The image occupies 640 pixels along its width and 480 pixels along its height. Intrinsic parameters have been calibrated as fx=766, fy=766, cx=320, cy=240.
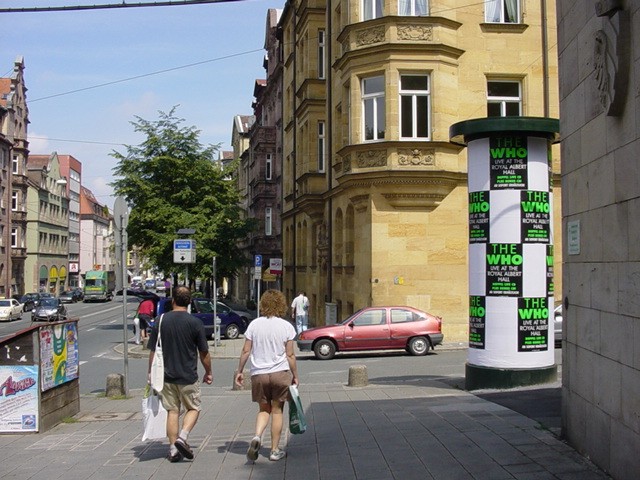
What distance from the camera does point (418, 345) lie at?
21266 mm

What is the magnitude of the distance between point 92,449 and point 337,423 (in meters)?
3.04

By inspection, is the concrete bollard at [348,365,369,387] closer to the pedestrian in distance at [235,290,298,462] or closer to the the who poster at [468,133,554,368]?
the the who poster at [468,133,554,368]

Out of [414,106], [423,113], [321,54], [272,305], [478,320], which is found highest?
[321,54]

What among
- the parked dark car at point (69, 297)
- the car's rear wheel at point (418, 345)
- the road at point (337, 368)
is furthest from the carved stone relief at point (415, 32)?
the parked dark car at point (69, 297)

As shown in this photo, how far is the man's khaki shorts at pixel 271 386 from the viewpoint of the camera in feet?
24.4

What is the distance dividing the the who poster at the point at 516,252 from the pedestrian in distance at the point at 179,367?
6.12 meters

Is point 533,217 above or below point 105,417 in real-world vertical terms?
above

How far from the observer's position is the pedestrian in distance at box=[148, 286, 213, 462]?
7.57 meters

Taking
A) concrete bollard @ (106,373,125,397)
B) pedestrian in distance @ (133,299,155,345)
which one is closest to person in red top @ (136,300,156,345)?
pedestrian in distance @ (133,299,155,345)

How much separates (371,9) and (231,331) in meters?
13.2

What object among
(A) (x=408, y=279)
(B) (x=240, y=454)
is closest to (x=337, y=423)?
(B) (x=240, y=454)

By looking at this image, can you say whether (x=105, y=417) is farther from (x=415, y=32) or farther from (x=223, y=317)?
(x=223, y=317)

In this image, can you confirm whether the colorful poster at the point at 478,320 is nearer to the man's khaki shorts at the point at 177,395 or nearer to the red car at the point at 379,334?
the man's khaki shorts at the point at 177,395

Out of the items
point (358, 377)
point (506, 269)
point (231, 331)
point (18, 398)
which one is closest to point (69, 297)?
point (231, 331)
